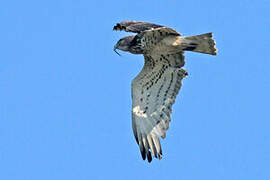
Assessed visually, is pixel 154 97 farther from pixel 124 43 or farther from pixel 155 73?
pixel 124 43

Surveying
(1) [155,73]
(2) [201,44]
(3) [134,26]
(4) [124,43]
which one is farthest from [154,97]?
(3) [134,26]

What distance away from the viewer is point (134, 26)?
12.8 m

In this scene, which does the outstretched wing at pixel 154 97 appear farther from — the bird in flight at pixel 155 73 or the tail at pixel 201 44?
the tail at pixel 201 44

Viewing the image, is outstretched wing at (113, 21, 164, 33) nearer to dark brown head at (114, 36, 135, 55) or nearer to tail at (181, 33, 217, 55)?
dark brown head at (114, 36, 135, 55)

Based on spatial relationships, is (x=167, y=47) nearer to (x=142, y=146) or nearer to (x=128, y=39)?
(x=128, y=39)

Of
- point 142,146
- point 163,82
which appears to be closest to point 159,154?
point 142,146

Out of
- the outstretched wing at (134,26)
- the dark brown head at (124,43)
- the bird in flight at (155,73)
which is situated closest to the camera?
the outstretched wing at (134,26)

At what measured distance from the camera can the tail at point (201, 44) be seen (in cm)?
1314

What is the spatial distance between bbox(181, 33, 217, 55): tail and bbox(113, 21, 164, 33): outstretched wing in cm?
78

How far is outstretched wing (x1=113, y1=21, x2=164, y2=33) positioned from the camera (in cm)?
1259

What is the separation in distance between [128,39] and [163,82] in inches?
46.7

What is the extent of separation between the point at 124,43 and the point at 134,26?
708 millimetres

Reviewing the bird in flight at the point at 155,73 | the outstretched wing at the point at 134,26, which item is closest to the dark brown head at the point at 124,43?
the bird in flight at the point at 155,73

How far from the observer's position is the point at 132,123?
13.4 meters
